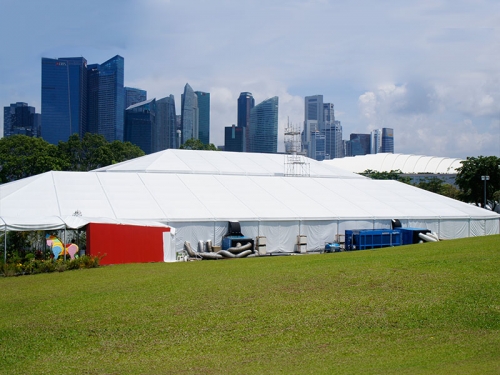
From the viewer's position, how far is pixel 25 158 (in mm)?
67125

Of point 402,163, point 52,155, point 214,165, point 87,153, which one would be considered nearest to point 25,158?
point 52,155

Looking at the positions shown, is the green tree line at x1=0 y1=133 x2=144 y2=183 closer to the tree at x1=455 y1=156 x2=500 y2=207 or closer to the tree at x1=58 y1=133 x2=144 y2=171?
the tree at x1=58 y1=133 x2=144 y2=171

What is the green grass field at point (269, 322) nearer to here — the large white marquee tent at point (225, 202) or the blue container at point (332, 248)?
the large white marquee tent at point (225, 202)

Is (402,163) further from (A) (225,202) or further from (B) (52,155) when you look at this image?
(A) (225,202)

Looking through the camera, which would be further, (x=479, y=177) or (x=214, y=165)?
(x=479, y=177)

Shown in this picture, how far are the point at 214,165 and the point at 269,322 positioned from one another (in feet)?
90.6

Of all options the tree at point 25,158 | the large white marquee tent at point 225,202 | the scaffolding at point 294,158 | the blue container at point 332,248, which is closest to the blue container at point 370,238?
the blue container at point 332,248

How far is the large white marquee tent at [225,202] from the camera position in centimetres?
2681

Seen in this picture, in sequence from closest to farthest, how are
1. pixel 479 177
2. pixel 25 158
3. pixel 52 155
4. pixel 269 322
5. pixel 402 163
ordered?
pixel 269 322
pixel 479 177
pixel 25 158
pixel 52 155
pixel 402 163

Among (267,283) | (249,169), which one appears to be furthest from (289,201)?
(267,283)

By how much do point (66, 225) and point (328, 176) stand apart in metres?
23.5

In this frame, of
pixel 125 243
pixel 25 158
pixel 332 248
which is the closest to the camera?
pixel 125 243

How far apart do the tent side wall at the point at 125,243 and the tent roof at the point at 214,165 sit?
462 inches

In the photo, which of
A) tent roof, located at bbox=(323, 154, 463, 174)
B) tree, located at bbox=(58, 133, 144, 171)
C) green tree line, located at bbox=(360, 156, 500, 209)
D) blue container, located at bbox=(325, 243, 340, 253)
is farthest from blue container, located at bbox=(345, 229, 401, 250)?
tent roof, located at bbox=(323, 154, 463, 174)
